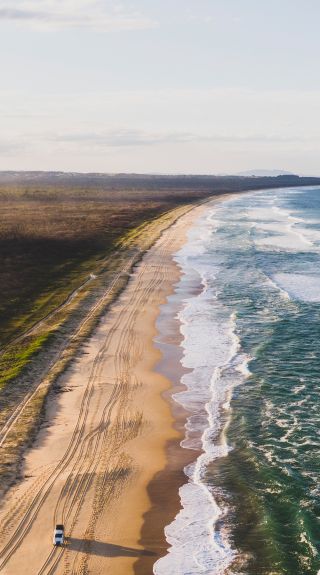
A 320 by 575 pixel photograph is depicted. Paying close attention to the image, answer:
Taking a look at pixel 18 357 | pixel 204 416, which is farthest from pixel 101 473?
pixel 18 357

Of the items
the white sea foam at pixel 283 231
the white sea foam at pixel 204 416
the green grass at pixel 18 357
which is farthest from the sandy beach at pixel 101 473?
the white sea foam at pixel 283 231

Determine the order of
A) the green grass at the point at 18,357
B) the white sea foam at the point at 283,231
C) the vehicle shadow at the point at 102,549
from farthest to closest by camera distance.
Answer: the white sea foam at the point at 283,231 → the green grass at the point at 18,357 → the vehicle shadow at the point at 102,549

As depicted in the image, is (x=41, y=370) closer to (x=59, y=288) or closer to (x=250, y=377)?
(x=250, y=377)

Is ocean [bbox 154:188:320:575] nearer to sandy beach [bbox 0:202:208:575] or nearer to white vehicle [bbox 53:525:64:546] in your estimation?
sandy beach [bbox 0:202:208:575]

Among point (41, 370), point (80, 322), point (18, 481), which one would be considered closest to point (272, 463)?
point (18, 481)

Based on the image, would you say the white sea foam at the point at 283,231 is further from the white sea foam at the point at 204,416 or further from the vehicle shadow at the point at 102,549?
the vehicle shadow at the point at 102,549

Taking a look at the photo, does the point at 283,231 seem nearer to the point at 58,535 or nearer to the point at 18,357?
the point at 18,357
